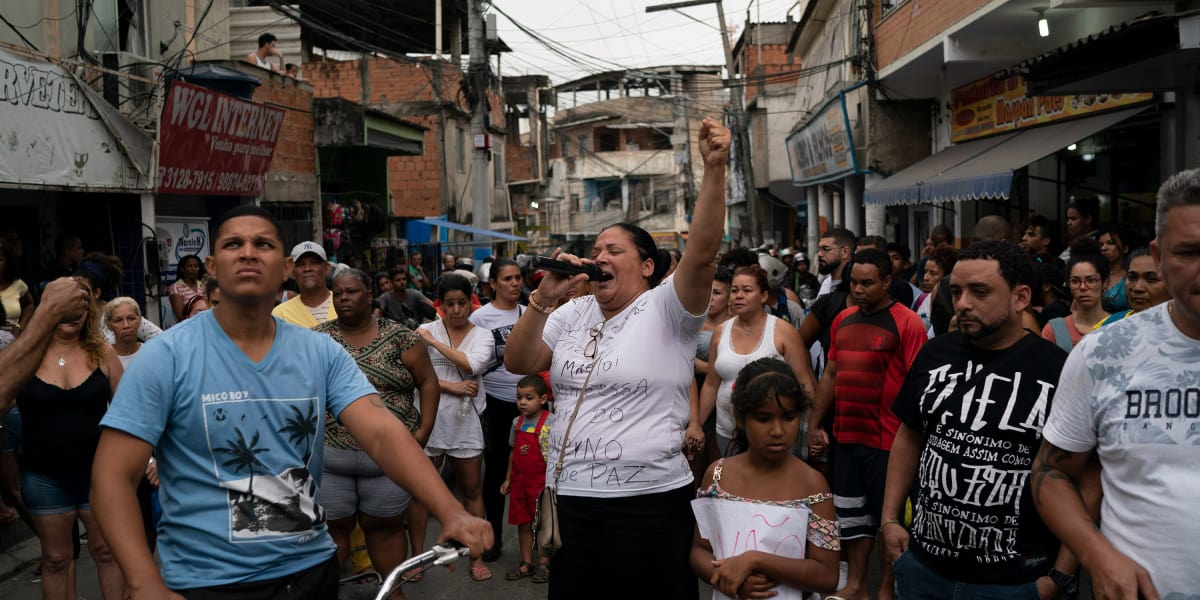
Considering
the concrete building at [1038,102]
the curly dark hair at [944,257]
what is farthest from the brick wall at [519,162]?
the curly dark hair at [944,257]

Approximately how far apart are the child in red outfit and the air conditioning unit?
7.25 m

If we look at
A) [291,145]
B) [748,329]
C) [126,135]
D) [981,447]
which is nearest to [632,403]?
[981,447]

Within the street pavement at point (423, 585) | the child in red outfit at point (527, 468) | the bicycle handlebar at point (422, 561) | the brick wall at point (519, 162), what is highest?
the brick wall at point (519, 162)

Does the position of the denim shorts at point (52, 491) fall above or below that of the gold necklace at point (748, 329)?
below

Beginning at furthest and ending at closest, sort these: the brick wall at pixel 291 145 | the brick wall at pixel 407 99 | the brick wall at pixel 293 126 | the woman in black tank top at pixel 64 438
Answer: the brick wall at pixel 407 99 < the brick wall at pixel 293 126 < the brick wall at pixel 291 145 < the woman in black tank top at pixel 64 438

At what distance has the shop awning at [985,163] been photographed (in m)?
11.5

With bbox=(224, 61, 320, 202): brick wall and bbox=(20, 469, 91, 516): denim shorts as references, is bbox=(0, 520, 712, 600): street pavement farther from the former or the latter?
bbox=(224, 61, 320, 202): brick wall

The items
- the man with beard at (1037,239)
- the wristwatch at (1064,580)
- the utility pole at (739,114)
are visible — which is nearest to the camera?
the wristwatch at (1064,580)

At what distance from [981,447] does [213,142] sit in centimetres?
1203

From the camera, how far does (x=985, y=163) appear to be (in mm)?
12961

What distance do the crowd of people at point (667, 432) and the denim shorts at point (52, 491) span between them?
0.01 metres

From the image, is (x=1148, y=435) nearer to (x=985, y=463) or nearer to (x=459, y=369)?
(x=985, y=463)

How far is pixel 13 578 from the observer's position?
22.7 ft

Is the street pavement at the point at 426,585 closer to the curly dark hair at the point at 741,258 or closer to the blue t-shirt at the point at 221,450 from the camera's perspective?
the curly dark hair at the point at 741,258
